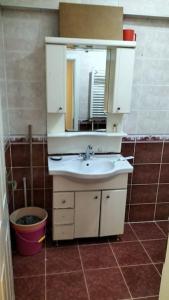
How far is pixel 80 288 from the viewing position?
1926 millimetres

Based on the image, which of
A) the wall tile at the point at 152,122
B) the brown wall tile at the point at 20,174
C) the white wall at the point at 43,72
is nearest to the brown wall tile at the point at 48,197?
the brown wall tile at the point at 20,174

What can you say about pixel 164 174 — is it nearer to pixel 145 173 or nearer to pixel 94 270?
pixel 145 173

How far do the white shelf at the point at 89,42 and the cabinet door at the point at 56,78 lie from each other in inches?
1.8

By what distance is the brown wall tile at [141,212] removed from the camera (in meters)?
2.81

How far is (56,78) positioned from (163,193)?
5.80 feet

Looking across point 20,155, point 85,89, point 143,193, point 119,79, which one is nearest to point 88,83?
point 85,89

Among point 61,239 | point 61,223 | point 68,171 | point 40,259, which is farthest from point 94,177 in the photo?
point 40,259

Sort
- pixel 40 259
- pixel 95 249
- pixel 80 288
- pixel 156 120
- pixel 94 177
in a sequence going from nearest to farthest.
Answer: pixel 80 288 < pixel 94 177 < pixel 40 259 < pixel 95 249 < pixel 156 120

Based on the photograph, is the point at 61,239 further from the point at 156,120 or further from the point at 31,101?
the point at 156,120

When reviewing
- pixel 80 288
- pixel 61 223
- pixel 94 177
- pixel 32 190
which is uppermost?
pixel 94 177

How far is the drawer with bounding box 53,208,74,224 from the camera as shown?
2270mm

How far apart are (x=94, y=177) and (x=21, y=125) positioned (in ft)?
2.89

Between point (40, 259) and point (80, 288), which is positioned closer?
point (80, 288)

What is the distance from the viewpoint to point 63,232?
233cm
